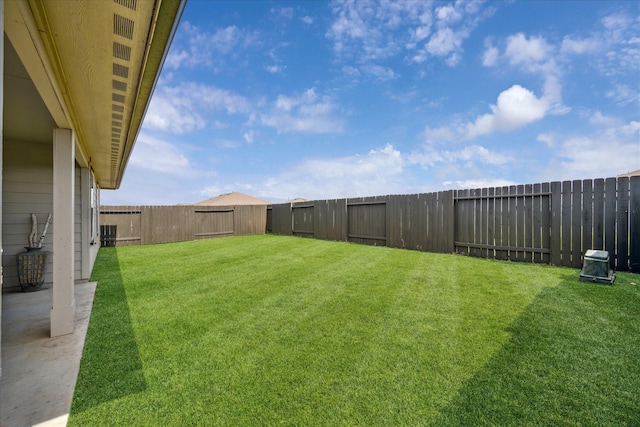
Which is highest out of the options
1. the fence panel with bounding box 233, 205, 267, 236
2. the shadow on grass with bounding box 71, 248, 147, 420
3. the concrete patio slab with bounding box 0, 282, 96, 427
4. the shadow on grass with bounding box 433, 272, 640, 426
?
the fence panel with bounding box 233, 205, 267, 236

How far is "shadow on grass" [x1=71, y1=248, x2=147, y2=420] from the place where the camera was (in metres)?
1.90

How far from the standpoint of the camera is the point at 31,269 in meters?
4.55

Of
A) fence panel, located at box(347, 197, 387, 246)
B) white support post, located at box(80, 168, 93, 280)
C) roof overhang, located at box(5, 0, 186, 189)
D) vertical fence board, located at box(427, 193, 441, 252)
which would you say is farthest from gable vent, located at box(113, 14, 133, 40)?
fence panel, located at box(347, 197, 387, 246)

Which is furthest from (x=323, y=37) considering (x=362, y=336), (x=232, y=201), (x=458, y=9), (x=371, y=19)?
(x=232, y=201)

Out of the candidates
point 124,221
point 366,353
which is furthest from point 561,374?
point 124,221

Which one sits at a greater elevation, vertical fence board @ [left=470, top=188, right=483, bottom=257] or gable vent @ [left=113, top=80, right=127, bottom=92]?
gable vent @ [left=113, top=80, right=127, bottom=92]

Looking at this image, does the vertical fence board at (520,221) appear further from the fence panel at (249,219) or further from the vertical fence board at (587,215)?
the fence panel at (249,219)

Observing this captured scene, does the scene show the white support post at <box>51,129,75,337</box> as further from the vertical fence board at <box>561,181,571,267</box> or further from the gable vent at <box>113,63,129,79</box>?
the vertical fence board at <box>561,181,571,267</box>

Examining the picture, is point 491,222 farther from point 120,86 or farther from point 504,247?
point 120,86

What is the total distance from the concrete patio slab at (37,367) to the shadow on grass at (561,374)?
8.56ft

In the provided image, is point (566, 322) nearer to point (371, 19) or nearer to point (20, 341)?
point (20, 341)

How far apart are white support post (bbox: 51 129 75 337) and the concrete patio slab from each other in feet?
0.68

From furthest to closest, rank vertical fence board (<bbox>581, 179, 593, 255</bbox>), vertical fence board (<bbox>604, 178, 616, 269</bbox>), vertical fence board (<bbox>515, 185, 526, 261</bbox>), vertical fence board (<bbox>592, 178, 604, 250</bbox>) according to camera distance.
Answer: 1. vertical fence board (<bbox>515, 185, 526, 261</bbox>)
2. vertical fence board (<bbox>581, 179, 593, 255</bbox>)
3. vertical fence board (<bbox>592, 178, 604, 250</bbox>)
4. vertical fence board (<bbox>604, 178, 616, 269</bbox>)

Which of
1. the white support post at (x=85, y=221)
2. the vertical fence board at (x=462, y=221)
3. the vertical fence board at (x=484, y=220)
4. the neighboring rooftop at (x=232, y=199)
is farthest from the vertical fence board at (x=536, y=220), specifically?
the neighboring rooftop at (x=232, y=199)
